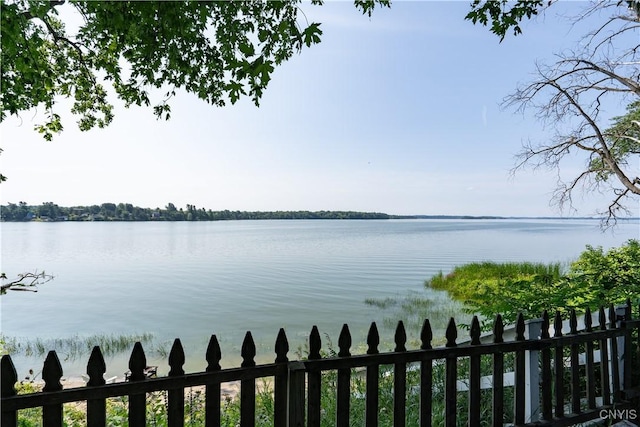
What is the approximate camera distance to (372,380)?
2223 millimetres

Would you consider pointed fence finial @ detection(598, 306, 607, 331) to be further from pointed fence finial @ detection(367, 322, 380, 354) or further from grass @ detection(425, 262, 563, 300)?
grass @ detection(425, 262, 563, 300)

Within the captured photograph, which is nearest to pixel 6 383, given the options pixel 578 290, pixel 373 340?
pixel 373 340

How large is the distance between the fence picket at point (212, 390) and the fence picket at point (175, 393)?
124mm

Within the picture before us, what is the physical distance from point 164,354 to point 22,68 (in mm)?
8471

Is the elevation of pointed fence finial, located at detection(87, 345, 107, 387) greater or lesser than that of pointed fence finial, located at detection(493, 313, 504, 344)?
greater

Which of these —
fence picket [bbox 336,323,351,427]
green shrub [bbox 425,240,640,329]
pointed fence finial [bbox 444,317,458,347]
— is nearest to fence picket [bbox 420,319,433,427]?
pointed fence finial [bbox 444,317,458,347]

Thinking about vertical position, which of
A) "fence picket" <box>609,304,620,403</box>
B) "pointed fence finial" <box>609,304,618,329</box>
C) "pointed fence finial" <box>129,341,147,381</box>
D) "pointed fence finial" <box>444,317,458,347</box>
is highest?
"pointed fence finial" <box>129,341,147,381</box>

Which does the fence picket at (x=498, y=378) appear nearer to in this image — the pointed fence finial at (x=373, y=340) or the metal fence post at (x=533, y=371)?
the metal fence post at (x=533, y=371)

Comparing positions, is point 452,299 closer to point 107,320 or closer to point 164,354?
point 164,354

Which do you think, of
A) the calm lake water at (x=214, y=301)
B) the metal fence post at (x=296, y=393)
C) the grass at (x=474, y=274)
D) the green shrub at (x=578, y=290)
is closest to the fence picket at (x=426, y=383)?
the metal fence post at (x=296, y=393)

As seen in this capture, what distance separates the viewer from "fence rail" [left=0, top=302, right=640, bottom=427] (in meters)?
1.67

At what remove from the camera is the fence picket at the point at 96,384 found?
165 cm

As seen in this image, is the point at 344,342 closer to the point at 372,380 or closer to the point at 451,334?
the point at 372,380

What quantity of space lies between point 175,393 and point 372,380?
3.63 feet
